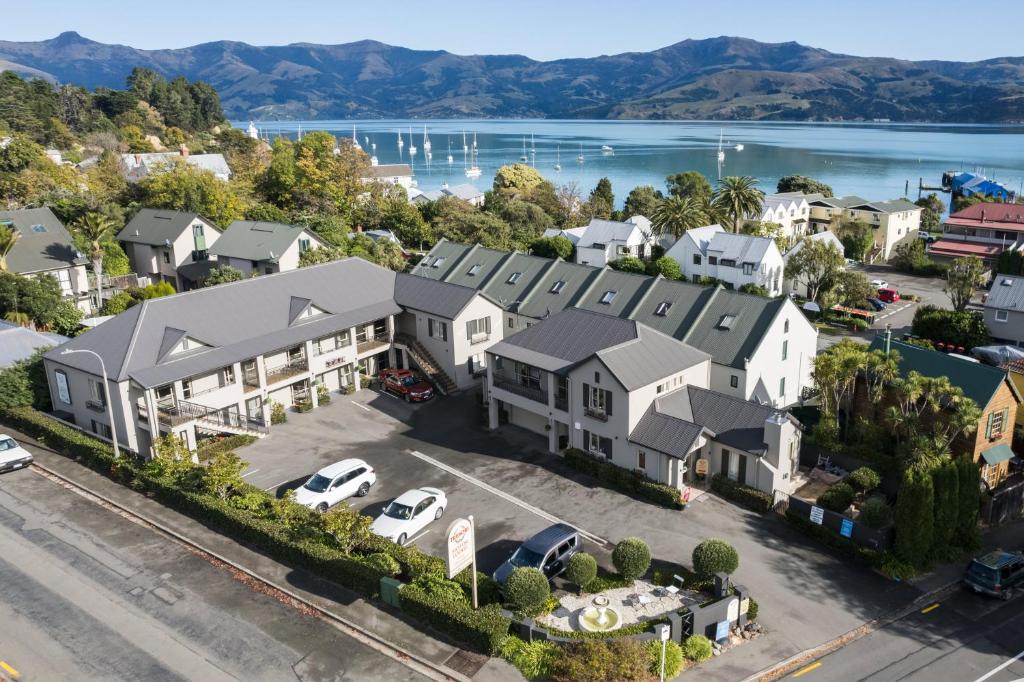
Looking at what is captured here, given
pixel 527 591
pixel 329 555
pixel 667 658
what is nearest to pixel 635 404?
pixel 527 591

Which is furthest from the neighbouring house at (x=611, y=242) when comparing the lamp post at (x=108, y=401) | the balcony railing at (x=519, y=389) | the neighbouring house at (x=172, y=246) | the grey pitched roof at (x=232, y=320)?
the lamp post at (x=108, y=401)

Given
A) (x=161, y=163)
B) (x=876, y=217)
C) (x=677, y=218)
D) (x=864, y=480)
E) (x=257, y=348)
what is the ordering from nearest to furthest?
1. (x=864, y=480)
2. (x=257, y=348)
3. (x=677, y=218)
4. (x=161, y=163)
5. (x=876, y=217)

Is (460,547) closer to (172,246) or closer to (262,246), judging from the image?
(262,246)

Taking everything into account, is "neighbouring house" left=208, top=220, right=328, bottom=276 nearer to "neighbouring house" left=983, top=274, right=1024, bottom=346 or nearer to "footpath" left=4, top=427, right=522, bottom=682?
"footpath" left=4, top=427, right=522, bottom=682

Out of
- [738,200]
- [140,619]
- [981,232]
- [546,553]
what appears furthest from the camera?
[981,232]

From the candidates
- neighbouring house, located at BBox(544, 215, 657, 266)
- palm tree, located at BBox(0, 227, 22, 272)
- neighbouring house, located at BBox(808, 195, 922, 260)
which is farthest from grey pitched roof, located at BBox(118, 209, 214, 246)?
neighbouring house, located at BBox(808, 195, 922, 260)

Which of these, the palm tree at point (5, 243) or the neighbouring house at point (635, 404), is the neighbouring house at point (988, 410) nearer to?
the neighbouring house at point (635, 404)
